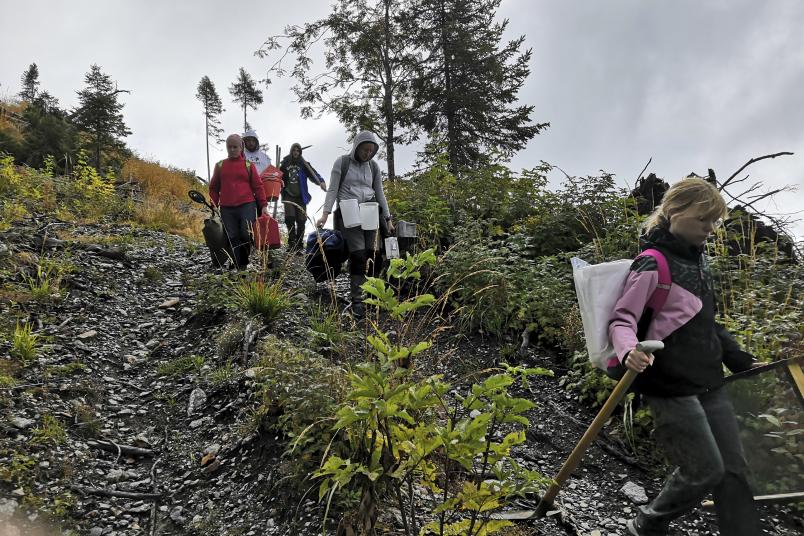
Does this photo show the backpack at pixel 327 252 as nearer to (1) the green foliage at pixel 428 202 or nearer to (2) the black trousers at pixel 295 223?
(1) the green foliage at pixel 428 202

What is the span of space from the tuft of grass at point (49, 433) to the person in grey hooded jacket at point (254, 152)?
6.03 m

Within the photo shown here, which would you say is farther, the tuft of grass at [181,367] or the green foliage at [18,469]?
the tuft of grass at [181,367]

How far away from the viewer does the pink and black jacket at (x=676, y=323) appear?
229 cm

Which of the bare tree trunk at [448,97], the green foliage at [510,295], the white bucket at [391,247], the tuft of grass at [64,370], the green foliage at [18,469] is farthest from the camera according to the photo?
the bare tree trunk at [448,97]

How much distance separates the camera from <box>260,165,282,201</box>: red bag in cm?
859

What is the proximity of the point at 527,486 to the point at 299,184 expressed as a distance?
8413mm

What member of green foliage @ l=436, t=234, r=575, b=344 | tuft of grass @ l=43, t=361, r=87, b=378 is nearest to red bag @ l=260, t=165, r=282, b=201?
green foliage @ l=436, t=234, r=575, b=344

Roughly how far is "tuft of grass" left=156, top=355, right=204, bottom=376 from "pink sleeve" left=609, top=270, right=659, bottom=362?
13.1 feet

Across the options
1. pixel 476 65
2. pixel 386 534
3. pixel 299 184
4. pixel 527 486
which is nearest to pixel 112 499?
pixel 386 534

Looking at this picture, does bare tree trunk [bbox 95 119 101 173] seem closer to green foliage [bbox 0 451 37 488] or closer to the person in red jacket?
the person in red jacket

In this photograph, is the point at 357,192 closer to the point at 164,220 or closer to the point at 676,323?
the point at 676,323

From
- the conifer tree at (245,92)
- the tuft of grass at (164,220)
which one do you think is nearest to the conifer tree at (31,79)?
the conifer tree at (245,92)

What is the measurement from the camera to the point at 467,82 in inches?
663

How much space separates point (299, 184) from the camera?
368 inches
